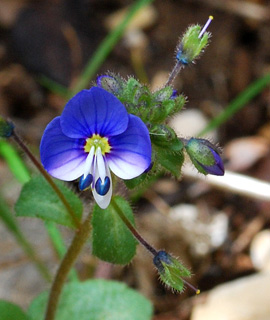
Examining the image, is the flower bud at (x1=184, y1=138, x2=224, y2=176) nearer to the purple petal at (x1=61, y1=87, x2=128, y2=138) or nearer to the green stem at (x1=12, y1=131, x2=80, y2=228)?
the purple petal at (x1=61, y1=87, x2=128, y2=138)

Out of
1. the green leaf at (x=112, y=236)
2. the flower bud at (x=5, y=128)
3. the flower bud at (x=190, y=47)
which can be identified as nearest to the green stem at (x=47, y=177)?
the flower bud at (x=5, y=128)

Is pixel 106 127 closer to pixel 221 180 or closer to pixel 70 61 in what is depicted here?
pixel 221 180

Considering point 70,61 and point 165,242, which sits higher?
point 70,61

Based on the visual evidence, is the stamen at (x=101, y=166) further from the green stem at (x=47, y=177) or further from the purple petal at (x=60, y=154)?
the green stem at (x=47, y=177)

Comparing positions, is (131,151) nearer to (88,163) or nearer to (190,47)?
(88,163)

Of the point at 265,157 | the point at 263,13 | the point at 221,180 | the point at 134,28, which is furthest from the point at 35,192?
the point at 263,13

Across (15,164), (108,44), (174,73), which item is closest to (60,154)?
(174,73)

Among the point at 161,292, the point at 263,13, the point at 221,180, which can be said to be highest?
the point at 263,13
